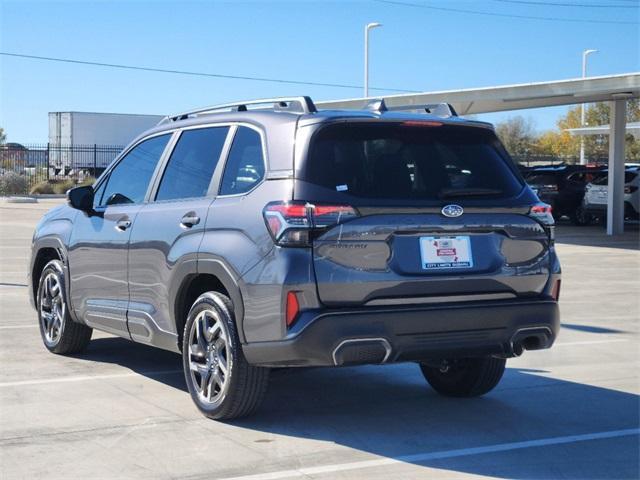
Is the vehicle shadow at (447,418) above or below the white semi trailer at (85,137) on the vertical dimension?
below

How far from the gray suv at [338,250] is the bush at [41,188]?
4227cm

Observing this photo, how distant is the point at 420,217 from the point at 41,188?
4414 centimetres

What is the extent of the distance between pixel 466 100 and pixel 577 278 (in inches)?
418

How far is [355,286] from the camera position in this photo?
223 inches

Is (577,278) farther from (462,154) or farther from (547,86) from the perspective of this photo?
(462,154)

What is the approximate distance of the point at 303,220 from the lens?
5629 mm

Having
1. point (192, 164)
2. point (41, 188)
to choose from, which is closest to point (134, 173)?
point (192, 164)

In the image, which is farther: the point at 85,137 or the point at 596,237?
the point at 85,137

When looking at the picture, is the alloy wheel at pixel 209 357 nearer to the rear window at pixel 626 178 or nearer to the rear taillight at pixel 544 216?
the rear taillight at pixel 544 216

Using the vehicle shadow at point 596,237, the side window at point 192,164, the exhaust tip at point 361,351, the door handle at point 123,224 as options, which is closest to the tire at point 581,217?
the vehicle shadow at point 596,237

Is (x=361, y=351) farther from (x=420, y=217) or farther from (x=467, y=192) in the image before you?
(x=467, y=192)

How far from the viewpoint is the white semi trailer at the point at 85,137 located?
54.7 m

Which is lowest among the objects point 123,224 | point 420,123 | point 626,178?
point 123,224

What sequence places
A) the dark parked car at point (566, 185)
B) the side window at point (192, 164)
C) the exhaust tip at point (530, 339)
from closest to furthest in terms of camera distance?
the exhaust tip at point (530, 339)
the side window at point (192, 164)
the dark parked car at point (566, 185)
